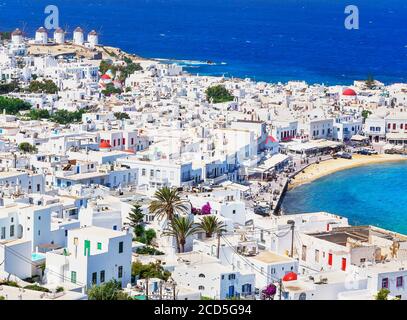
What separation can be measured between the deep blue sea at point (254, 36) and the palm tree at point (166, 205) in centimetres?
4141

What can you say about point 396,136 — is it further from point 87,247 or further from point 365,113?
point 87,247

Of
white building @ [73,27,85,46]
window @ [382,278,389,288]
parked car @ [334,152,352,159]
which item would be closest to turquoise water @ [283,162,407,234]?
parked car @ [334,152,352,159]

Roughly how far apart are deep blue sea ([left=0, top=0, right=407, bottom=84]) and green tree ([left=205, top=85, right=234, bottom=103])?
15.9 m

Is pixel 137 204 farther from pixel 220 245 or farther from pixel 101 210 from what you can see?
pixel 220 245

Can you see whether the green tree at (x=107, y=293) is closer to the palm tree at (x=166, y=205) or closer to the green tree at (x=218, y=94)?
the palm tree at (x=166, y=205)

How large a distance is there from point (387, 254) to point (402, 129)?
72.8 feet

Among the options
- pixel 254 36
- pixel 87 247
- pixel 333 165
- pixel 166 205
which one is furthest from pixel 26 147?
pixel 254 36

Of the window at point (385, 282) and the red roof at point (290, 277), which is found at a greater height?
the red roof at point (290, 277)

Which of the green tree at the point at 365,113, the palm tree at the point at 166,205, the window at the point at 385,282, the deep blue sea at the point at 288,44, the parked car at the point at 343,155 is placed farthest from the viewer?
the green tree at the point at 365,113

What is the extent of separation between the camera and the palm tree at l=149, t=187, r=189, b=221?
18938 millimetres

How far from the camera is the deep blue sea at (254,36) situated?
7025cm

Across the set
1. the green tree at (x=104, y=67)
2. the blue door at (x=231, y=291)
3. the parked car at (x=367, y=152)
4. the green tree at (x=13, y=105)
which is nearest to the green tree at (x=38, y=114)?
the green tree at (x=13, y=105)
